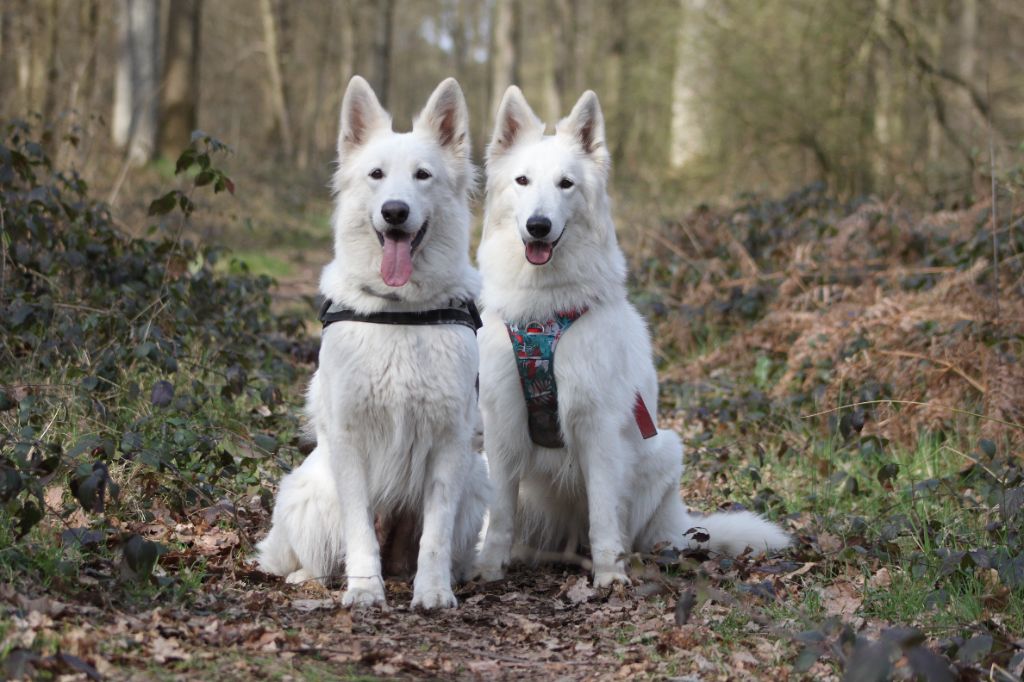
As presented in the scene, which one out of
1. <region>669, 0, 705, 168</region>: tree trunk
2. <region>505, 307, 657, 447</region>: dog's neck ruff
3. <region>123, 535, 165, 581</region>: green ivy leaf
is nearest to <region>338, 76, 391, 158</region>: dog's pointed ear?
<region>505, 307, 657, 447</region>: dog's neck ruff

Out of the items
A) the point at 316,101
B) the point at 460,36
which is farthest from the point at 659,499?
the point at 460,36

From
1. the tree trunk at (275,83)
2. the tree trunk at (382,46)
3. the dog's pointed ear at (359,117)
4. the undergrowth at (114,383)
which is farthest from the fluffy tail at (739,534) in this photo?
the tree trunk at (275,83)

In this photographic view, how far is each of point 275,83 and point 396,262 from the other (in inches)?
905

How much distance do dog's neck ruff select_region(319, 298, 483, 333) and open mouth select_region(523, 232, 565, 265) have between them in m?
0.47

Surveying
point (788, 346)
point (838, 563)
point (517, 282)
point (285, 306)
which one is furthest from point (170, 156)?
point (838, 563)

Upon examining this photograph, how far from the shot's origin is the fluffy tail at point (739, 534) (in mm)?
4590

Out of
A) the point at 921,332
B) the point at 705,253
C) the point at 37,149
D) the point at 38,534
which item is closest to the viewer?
the point at 38,534

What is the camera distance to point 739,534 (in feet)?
15.1

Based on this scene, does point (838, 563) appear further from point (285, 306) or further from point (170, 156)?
point (170, 156)

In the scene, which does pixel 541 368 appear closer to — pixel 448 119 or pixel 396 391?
pixel 396 391

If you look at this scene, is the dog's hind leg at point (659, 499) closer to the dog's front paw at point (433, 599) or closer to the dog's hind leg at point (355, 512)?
the dog's front paw at point (433, 599)

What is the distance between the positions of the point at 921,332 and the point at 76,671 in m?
5.50

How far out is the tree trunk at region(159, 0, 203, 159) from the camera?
16.7 metres

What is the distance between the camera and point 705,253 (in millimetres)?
9750
